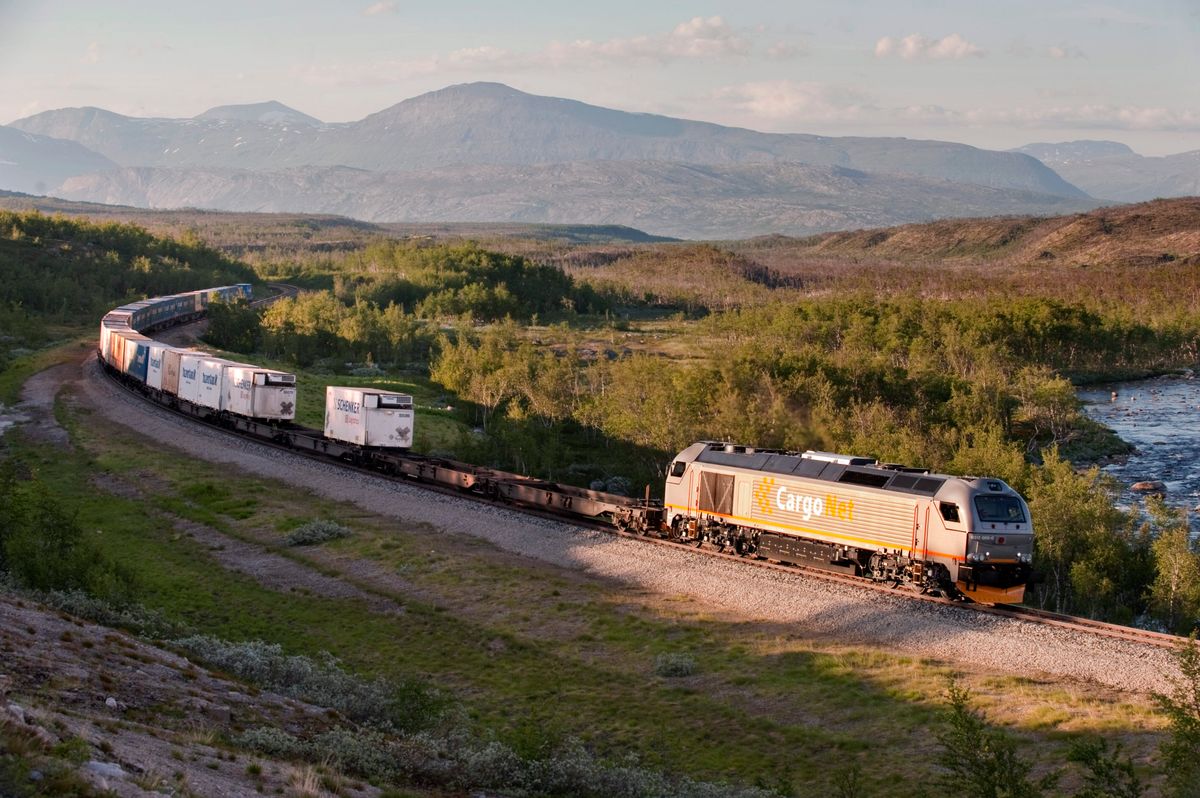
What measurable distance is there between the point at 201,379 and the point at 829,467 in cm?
4250

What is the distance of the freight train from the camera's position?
32594 mm

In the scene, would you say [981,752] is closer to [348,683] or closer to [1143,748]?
[1143,748]

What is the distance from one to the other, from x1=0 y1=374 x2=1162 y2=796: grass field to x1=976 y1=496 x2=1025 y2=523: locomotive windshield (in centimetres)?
572

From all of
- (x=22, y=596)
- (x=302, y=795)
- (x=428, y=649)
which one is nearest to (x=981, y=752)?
(x=302, y=795)

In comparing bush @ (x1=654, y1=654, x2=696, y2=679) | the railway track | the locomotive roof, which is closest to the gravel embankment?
the railway track

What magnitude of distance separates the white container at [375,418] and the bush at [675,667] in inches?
1096

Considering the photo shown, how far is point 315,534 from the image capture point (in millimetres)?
42875

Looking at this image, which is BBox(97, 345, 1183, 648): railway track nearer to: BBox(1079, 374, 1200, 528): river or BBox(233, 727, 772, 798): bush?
BBox(233, 727, 772, 798): bush

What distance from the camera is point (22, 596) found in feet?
91.6

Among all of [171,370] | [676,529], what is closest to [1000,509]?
[676,529]

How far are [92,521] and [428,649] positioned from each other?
67.7 ft

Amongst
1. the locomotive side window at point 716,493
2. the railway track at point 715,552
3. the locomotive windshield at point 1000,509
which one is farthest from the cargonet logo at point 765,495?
the locomotive windshield at point 1000,509

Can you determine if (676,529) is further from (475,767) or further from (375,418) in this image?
(475,767)

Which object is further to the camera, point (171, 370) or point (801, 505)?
point (171, 370)
